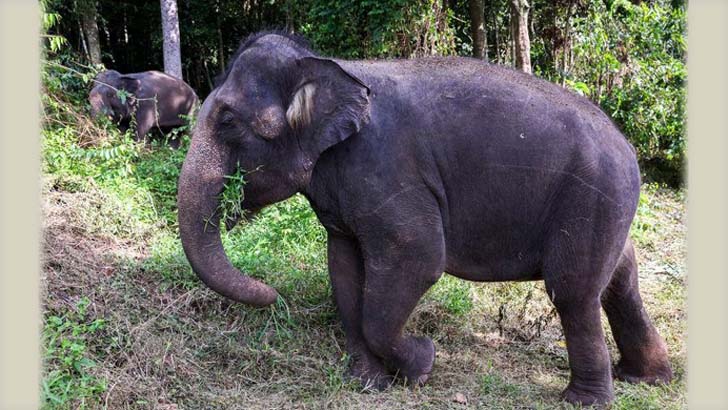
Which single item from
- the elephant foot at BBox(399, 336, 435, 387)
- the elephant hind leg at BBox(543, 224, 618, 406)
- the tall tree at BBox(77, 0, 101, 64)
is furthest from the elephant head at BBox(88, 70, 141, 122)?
the elephant hind leg at BBox(543, 224, 618, 406)

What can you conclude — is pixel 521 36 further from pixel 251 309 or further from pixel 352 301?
pixel 251 309

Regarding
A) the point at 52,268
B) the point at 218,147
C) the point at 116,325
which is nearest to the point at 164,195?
the point at 52,268

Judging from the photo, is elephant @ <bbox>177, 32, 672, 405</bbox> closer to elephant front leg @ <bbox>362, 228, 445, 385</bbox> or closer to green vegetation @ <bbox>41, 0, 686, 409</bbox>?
elephant front leg @ <bbox>362, 228, 445, 385</bbox>

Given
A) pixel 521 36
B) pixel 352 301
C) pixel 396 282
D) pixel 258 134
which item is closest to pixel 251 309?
pixel 352 301

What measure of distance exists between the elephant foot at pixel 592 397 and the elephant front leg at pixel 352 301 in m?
1.05

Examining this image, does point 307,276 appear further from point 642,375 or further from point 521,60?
point 521,60

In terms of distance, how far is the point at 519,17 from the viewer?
26.3 ft

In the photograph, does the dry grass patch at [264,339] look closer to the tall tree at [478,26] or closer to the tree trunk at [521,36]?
the tree trunk at [521,36]

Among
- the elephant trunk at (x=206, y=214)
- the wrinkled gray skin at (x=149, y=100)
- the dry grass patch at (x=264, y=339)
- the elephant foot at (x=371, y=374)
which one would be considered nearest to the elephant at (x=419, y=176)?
the elephant trunk at (x=206, y=214)

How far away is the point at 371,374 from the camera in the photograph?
4172mm

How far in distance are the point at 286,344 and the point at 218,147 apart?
1.35 meters

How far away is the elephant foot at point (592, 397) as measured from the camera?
392cm

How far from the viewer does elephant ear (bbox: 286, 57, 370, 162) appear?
144 inches

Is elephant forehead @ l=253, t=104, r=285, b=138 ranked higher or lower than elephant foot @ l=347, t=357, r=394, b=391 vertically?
higher
